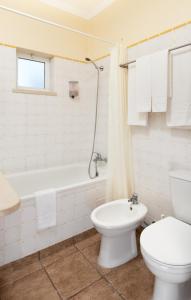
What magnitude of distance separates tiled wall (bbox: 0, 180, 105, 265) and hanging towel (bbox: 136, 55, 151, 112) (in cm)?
95

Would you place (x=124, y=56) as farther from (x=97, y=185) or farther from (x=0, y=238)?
(x=0, y=238)

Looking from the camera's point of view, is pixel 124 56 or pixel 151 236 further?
pixel 124 56

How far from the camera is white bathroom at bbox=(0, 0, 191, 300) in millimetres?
1531

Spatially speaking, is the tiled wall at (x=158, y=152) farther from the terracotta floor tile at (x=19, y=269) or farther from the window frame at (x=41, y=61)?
the terracotta floor tile at (x=19, y=269)

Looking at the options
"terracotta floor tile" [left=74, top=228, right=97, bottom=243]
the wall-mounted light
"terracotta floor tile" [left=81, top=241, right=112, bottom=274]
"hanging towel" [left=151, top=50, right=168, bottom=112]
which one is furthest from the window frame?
"terracotta floor tile" [left=81, top=241, right=112, bottom=274]

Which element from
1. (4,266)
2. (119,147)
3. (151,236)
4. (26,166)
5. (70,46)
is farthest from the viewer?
(70,46)

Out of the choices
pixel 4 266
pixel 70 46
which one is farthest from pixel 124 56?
pixel 4 266

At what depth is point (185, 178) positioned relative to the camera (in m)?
1.57

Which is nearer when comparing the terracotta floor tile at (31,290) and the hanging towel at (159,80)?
the terracotta floor tile at (31,290)

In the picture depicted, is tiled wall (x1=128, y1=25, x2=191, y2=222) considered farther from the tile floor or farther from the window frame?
the window frame

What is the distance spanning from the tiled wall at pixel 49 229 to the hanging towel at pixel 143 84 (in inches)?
37.3

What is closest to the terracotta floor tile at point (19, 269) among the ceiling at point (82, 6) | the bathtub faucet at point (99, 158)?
the bathtub faucet at point (99, 158)

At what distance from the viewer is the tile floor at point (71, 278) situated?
1.46 meters

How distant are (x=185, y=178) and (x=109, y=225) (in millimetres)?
694
